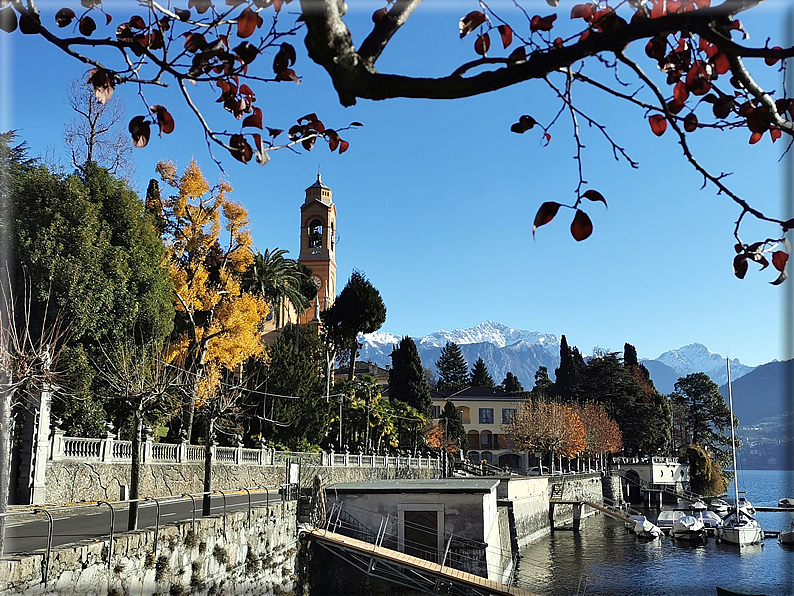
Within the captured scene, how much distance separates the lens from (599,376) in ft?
277

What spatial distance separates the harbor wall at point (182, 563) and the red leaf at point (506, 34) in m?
8.01

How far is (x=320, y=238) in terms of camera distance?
77.8 m

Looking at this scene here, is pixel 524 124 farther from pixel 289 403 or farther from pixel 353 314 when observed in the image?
pixel 353 314

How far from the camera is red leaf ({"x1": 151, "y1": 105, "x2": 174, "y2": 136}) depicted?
3.49 metres

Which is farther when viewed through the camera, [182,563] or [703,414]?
[703,414]

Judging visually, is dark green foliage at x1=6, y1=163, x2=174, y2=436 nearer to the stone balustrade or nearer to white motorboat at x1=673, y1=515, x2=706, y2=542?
the stone balustrade

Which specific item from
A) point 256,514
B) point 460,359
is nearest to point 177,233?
point 256,514

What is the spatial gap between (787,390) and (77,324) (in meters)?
20.6

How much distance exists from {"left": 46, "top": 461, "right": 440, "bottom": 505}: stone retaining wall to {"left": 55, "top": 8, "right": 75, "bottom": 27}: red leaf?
18.3 metres

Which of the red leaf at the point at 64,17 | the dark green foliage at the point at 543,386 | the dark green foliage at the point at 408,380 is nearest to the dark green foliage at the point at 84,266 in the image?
the red leaf at the point at 64,17

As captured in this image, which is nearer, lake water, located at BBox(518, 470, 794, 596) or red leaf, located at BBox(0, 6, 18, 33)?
red leaf, located at BBox(0, 6, 18, 33)

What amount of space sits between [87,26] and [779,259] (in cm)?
366

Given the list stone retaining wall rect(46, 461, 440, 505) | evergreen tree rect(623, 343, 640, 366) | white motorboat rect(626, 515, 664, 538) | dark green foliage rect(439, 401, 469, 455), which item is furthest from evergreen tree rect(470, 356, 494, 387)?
stone retaining wall rect(46, 461, 440, 505)

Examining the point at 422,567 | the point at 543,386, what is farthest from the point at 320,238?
the point at 422,567
